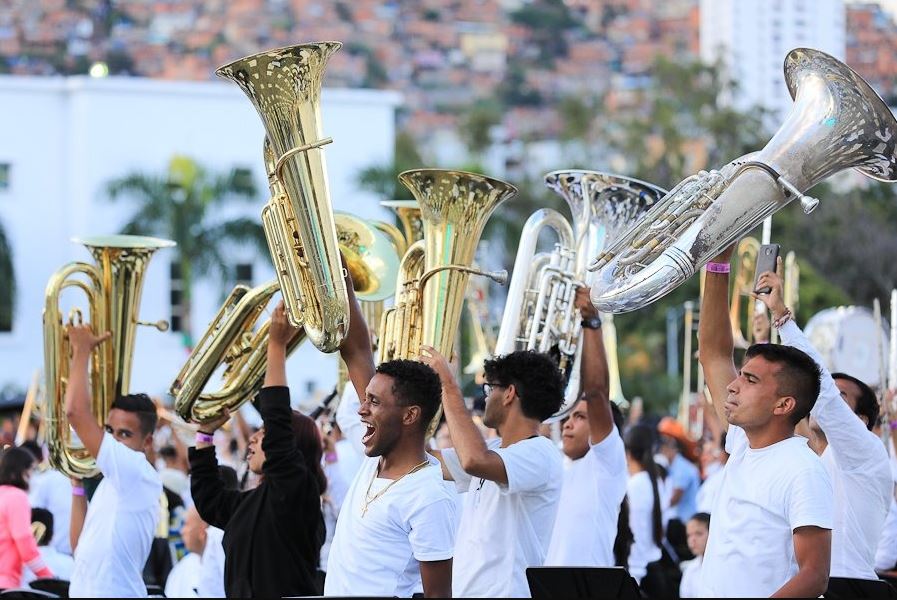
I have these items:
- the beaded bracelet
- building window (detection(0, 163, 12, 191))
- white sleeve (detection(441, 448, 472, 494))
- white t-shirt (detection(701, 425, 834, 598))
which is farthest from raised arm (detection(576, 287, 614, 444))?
building window (detection(0, 163, 12, 191))

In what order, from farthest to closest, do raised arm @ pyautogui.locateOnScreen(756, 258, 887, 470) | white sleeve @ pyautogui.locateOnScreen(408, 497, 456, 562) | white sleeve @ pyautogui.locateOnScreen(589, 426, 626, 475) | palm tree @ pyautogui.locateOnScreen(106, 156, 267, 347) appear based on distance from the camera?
palm tree @ pyautogui.locateOnScreen(106, 156, 267, 347)
white sleeve @ pyautogui.locateOnScreen(589, 426, 626, 475)
raised arm @ pyautogui.locateOnScreen(756, 258, 887, 470)
white sleeve @ pyautogui.locateOnScreen(408, 497, 456, 562)

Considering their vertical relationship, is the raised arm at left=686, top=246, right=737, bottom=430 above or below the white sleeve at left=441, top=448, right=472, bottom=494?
above

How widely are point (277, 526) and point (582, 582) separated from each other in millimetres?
1437

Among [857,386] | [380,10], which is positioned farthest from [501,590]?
[380,10]

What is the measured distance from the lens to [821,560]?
15.8 feet

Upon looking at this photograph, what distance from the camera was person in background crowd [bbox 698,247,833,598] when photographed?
486 centimetres

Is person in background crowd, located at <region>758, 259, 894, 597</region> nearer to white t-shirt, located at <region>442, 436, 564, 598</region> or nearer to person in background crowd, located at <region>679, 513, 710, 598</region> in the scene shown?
white t-shirt, located at <region>442, 436, 564, 598</region>

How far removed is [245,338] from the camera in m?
6.82

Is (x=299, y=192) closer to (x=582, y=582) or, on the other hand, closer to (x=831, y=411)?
(x=582, y=582)

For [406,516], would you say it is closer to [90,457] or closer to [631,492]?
[90,457]

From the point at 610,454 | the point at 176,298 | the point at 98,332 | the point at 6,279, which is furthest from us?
the point at 176,298

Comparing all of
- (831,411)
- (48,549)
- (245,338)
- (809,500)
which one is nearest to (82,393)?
(245,338)

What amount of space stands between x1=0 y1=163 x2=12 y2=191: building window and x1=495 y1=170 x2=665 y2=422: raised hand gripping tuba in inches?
1277

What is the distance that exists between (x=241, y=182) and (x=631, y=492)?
27653mm
